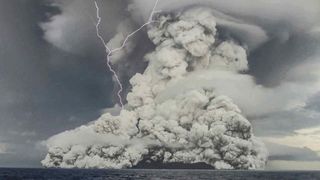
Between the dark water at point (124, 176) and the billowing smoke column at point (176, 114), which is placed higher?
the billowing smoke column at point (176, 114)

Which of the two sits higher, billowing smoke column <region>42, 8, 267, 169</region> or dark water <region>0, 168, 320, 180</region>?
billowing smoke column <region>42, 8, 267, 169</region>

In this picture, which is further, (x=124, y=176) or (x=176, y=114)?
(x=176, y=114)

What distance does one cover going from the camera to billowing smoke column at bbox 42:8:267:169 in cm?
3891

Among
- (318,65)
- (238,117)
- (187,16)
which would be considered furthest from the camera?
(238,117)

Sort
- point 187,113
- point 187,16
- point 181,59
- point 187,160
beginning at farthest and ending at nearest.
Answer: point 187,160, point 187,113, point 181,59, point 187,16

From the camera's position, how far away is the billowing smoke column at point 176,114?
38.9 meters

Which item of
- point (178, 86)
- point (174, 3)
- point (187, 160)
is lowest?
point (187, 160)

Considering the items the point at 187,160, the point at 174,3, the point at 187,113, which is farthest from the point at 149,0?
the point at 187,160

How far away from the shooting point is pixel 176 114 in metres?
47.8

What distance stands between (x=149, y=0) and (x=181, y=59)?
13557mm

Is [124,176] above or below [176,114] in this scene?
below

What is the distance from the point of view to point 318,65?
33.6 metres

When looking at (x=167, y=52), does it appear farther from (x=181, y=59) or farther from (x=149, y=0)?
(x=149, y=0)

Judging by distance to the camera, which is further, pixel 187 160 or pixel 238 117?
pixel 187 160
